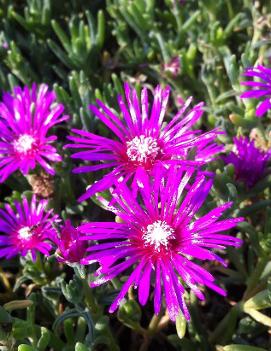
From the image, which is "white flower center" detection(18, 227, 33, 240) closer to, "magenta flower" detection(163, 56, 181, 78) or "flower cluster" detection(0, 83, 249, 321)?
"flower cluster" detection(0, 83, 249, 321)

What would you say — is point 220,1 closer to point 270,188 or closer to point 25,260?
point 270,188

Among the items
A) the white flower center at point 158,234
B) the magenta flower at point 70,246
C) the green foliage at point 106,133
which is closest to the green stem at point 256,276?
the green foliage at point 106,133

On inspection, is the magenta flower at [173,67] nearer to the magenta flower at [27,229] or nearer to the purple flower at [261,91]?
the purple flower at [261,91]

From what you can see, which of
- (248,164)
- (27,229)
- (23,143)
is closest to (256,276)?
(248,164)

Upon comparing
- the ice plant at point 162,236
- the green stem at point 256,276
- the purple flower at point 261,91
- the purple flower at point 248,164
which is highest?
the purple flower at point 261,91

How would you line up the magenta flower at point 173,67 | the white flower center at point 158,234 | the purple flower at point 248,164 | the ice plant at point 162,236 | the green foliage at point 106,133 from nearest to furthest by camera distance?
the ice plant at point 162,236
the white flower center at point 158,234
the green foliage at point 106,133
the purple flower at point 248,164
the magenta flower at point 173,67

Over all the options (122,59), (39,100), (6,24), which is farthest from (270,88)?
(6,24)

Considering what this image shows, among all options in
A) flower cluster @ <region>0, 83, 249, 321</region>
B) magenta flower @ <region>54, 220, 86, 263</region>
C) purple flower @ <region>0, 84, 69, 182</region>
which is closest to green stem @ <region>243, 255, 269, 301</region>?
flower cluster @ <region>0, 83, 249, 321</region>

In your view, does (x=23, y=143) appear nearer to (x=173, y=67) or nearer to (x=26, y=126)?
(x=26, y=126)
